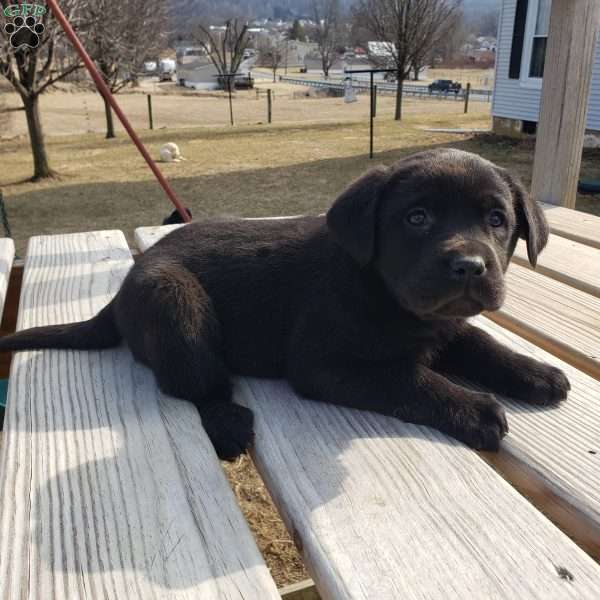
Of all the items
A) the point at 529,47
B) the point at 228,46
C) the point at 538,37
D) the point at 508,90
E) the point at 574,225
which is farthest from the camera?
the point at 228,46

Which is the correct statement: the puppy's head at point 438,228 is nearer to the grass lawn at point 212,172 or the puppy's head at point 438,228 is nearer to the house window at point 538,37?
the grass lawn at point 212,172

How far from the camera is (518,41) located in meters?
17.2

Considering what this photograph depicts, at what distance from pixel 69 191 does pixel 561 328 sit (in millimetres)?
12046

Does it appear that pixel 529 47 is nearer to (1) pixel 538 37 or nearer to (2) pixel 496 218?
(1) pixel 538 37

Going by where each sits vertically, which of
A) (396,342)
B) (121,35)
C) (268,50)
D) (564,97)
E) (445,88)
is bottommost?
(445,88)

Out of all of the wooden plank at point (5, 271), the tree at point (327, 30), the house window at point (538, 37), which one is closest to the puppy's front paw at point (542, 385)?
the wooden plank at point (5, 271)

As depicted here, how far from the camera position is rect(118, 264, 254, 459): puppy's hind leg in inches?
78.2

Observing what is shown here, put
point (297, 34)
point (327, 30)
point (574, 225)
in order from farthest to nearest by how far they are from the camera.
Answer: point (297, 34) < point (327, 30) < point (574, 225)

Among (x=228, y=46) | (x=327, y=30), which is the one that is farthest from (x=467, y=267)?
(x=327, y=30)

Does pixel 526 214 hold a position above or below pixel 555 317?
above

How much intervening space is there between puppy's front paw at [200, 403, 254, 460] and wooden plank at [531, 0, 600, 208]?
134 inches

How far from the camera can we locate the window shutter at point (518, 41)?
55.8ft

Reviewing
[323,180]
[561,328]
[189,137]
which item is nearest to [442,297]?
[561,328]

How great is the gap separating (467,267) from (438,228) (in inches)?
9.3
